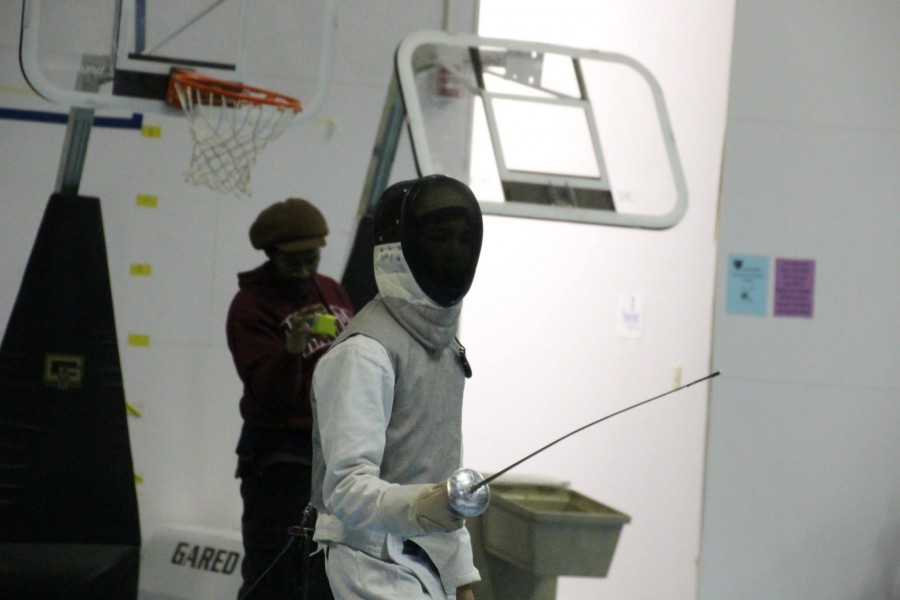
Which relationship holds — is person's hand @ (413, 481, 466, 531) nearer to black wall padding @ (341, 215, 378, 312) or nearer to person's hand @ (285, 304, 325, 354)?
person's hand @ (285, 304, 325, 354)

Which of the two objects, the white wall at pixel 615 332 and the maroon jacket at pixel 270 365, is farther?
the white wall at pixel 615 332

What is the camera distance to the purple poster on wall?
12.2 feet

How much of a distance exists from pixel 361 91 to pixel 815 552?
2.43 meters

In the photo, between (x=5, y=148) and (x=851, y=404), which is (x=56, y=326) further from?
(x=851, y=404)

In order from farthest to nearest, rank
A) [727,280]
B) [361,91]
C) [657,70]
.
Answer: [657,70] < [727,280] < [361,91]

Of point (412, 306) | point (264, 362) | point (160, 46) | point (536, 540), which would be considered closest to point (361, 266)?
point (264, 362)

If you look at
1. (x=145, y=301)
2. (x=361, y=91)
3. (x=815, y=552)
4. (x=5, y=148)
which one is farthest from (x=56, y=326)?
(x=815, y=552)

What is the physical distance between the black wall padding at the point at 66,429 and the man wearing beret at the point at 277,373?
1.97 ft

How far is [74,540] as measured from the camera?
10.1ft

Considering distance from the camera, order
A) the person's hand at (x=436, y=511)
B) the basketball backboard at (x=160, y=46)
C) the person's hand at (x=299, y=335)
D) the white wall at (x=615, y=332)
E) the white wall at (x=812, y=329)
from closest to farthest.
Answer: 1. the person's hand at (x=436, y=511)
2. the person's hand at (x=299, y=335)
3. the basketball backboard at (x=160, y=46)
4. the white wall at (x=812, y=329)
5. the white wall at (x=615, y=332)

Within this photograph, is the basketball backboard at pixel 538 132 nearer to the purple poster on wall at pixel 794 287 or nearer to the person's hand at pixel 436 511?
the purple poster on wall at pixel 794 287

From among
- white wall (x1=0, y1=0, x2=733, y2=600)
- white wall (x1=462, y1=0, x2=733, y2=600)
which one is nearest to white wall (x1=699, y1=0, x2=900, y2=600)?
white wall (x1=0, y1=0, x2=733, y2=600)

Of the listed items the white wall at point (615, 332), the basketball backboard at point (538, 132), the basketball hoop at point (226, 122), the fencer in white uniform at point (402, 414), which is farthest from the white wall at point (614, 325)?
the fencer in white uniform at point (402, 414)

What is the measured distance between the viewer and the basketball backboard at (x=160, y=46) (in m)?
2.86
